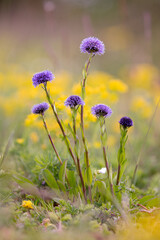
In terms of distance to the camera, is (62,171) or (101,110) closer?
(101,110)

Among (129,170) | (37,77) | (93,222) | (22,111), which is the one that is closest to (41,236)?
(93,222)

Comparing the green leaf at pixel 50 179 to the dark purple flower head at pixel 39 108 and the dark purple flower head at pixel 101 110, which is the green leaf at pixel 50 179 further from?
the dark purple flower head at pixel 101 110

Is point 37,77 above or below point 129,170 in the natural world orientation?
above

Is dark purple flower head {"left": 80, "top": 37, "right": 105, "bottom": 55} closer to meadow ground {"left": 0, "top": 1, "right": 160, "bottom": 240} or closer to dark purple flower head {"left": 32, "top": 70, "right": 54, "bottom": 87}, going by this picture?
meadow ground {"left": 0, "top": 1, "right": 160, "bottom": 240}

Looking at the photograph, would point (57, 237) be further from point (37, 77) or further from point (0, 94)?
point (0, 94)

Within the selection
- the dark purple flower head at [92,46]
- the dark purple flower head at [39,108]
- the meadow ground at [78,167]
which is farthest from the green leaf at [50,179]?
the dark purple flower head at [92,46]

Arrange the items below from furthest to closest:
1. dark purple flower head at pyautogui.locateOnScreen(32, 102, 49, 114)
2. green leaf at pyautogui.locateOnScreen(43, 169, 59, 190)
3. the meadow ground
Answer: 1. green leaf at pyautogui.locateOnScreen(43, 169, 59, 190)
2. dark purple flower head at pyautogui.locateOnScreen(32, 102, 49, 114)
3. the meadow ground

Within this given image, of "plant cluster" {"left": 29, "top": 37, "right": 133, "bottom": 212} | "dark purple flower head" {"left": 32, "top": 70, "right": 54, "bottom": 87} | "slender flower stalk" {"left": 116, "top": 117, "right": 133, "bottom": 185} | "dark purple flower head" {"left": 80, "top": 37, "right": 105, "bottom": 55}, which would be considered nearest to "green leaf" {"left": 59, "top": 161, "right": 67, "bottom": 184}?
"plant cluster" {"left": 29, "top": 37, "right": 133, "bottom": 212}

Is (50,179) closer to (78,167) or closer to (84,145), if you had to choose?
(78,167)

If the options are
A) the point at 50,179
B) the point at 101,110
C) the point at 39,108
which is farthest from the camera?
the point at 50,179

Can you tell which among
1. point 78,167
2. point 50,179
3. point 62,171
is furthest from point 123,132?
point 50,179

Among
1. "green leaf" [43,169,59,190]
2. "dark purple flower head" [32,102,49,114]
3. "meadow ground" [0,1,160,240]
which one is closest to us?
"meadow ground" [0,1,160,240]
